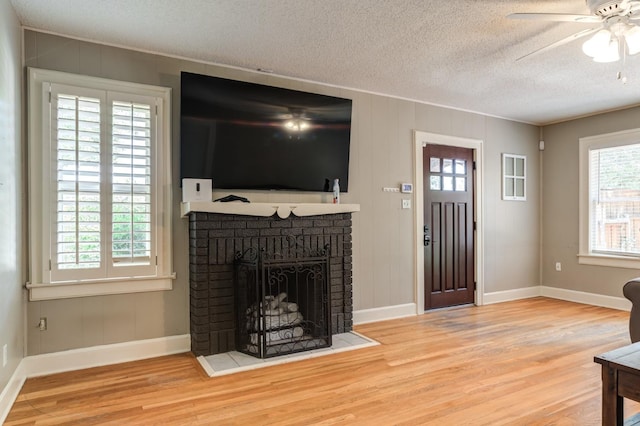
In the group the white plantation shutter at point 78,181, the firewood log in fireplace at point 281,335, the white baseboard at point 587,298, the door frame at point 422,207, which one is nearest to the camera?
the white plantation shutter at point 78,181

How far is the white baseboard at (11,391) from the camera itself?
2.26 meters

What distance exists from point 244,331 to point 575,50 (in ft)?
11.9

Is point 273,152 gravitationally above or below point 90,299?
above

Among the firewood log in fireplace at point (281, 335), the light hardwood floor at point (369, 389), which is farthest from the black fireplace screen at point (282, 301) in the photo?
the light hardwood floor at point (369, 389)

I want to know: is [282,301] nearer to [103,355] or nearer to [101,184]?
[103,355]

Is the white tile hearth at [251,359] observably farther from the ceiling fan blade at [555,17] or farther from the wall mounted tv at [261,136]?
the ceiling fan blade at [555,17]

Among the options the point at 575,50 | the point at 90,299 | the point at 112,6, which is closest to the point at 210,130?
the point at 112,6

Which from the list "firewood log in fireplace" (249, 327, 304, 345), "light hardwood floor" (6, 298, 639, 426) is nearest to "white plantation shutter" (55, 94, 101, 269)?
"light hardwood floor" (6, 298, 639, 426)

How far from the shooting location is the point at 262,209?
3383 millimetres

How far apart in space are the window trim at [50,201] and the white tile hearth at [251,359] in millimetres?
748

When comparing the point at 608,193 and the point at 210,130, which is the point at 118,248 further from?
the point at 608,193

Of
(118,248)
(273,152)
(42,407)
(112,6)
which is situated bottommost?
(42,407)

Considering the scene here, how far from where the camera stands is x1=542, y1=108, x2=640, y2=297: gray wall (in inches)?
199

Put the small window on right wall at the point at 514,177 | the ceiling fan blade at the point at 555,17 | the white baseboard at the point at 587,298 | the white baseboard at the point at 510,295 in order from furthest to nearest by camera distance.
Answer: the small window on right wall at the point at 514,177 < the white baseboard at the point at 510,295 < the white baseboard at the point at 587,298 < the ceiling fan blade at the point at 555,17
